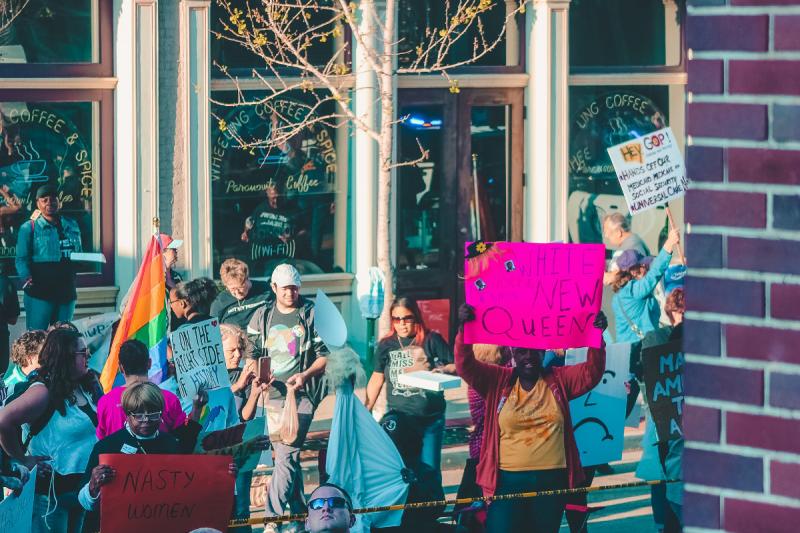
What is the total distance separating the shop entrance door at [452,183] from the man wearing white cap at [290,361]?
15.3 feet

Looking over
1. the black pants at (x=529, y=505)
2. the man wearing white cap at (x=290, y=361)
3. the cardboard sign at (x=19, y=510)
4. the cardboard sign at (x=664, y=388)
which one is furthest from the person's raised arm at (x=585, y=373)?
the cardboard sign at (x=19, y=510)

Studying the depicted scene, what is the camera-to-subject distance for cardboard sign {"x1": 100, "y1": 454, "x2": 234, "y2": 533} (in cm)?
638

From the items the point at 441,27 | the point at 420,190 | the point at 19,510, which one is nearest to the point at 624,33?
the point at 441,27

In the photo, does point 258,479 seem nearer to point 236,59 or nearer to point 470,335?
point 470,335

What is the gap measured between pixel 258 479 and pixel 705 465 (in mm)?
7393

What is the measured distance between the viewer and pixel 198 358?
8.00m

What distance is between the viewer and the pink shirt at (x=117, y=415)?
7082 mm

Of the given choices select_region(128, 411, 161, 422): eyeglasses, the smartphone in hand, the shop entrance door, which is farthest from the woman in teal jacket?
select_region(128, 411, 161, 422): eyeglasses

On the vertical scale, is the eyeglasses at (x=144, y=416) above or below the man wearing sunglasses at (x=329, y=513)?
above

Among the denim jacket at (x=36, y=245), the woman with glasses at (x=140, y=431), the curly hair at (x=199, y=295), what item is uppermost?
the denim jacket at (x=36, y=245)

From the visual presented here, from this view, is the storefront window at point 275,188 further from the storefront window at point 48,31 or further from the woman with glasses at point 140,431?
the woman with glasses at point 140,431

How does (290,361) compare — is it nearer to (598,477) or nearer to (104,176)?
(598,477)

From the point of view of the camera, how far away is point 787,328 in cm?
252

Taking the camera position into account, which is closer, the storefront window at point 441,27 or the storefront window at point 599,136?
the storefront window at point 441,27
